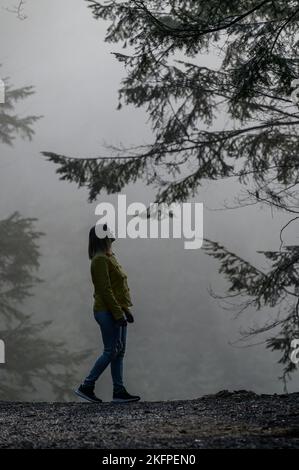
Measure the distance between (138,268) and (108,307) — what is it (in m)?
35.9

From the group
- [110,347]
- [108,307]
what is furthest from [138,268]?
[108,307]

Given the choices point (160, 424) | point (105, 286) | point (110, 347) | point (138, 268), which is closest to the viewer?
point (160, 424)

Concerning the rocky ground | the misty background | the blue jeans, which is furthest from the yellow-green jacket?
the misty background

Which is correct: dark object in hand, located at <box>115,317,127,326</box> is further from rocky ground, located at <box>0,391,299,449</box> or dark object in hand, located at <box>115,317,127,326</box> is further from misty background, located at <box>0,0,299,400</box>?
misty background, located at <box>0,0,299,400</box>

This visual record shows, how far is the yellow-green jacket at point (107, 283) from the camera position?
22.4ft

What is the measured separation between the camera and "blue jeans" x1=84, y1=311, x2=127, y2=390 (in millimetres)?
6914

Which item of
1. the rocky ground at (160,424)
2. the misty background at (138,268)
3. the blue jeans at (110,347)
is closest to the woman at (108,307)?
the blue jeans at (110,347)

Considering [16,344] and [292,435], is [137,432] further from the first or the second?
[16,344]

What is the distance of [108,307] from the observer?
686 centimetres

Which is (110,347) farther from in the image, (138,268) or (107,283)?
(138,268)

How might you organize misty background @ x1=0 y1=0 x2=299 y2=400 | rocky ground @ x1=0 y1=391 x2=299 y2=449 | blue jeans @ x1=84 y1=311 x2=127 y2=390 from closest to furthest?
1. rocky ground @ x1=0 y1=391 x2=299 y2=449
2. blue jeans @ x1=84 y1=311 x2=127 y2=390
3. misty background @ x1=0 y1=0 x2=299 y2=400

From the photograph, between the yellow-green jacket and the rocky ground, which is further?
the yellow-green jacket

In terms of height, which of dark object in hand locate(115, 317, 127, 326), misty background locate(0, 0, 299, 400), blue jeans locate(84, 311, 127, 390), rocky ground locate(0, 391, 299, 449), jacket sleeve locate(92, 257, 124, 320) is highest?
misty background locate(0, 0, 299, 400)
